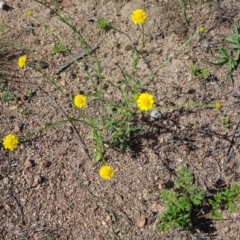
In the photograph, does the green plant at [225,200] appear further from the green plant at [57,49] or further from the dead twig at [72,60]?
the green plant at [57,49]

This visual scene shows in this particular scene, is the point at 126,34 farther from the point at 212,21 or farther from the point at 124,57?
the point at 212,21

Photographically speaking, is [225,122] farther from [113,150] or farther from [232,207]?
[113,150]

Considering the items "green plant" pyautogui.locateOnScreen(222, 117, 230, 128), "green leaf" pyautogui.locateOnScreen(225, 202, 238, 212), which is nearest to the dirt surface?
"green plant" pyautogui.locateOnScreen(222, 117, 230, 128)

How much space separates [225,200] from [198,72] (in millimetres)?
943

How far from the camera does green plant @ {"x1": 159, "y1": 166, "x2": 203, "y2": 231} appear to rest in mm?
2504

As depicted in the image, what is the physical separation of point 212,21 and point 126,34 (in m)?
0.65

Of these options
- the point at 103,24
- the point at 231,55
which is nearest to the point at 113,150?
the point at 103,24

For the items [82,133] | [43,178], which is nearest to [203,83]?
[82,133]

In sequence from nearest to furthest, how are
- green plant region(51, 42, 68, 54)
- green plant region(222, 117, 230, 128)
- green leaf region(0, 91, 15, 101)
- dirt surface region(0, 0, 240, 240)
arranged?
dirt surface region(0, 0, 240, 240) → green plant region(222, 117, 230, 128) → green leaf region(0, 91, 15, 101) → green plant region(51, 42, 68, 54)

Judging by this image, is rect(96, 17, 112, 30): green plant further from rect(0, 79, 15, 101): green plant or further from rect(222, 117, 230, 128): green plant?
rect(222, 117, 230, 128): green plant

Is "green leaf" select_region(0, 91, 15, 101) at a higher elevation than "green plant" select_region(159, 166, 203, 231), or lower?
higher

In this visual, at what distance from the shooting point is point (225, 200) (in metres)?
2.60

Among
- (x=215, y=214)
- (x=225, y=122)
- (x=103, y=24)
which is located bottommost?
(x=215, y=214)

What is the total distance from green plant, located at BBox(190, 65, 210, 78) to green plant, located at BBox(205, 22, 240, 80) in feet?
0.28
